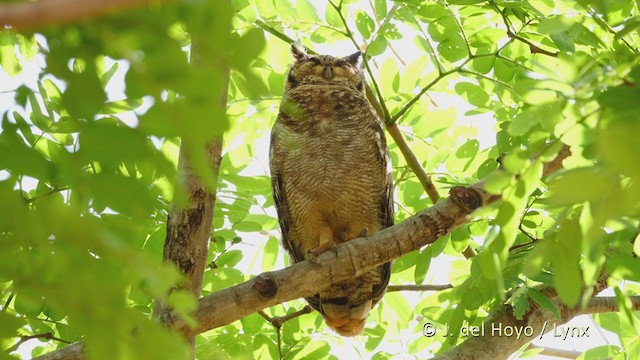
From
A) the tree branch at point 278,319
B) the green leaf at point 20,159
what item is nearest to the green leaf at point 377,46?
the tree branch at point 278,319

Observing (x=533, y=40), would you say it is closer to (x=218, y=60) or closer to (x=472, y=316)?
(x=472, y=316)

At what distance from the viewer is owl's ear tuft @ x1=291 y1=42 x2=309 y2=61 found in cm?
447

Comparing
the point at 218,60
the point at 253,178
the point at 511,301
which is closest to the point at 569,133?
the point at 218,60

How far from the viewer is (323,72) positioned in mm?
5074

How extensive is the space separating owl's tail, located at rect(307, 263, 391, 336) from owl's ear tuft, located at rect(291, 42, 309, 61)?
1271 mm

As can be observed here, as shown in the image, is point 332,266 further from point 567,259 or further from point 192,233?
point 567,259

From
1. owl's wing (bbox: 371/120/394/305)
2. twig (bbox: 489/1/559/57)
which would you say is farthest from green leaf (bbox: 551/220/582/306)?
owl's wing (bbox: 371/120/394/305)

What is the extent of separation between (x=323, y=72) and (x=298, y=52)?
40cm

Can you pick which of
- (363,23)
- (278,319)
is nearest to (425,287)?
(278,319)

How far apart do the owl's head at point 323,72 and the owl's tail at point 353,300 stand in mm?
1264

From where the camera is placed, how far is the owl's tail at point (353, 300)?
4.17 metres

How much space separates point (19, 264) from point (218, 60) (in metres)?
0.52

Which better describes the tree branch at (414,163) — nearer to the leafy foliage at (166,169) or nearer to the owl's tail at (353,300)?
the owl's tail at (353,300)

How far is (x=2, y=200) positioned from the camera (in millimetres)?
1064
